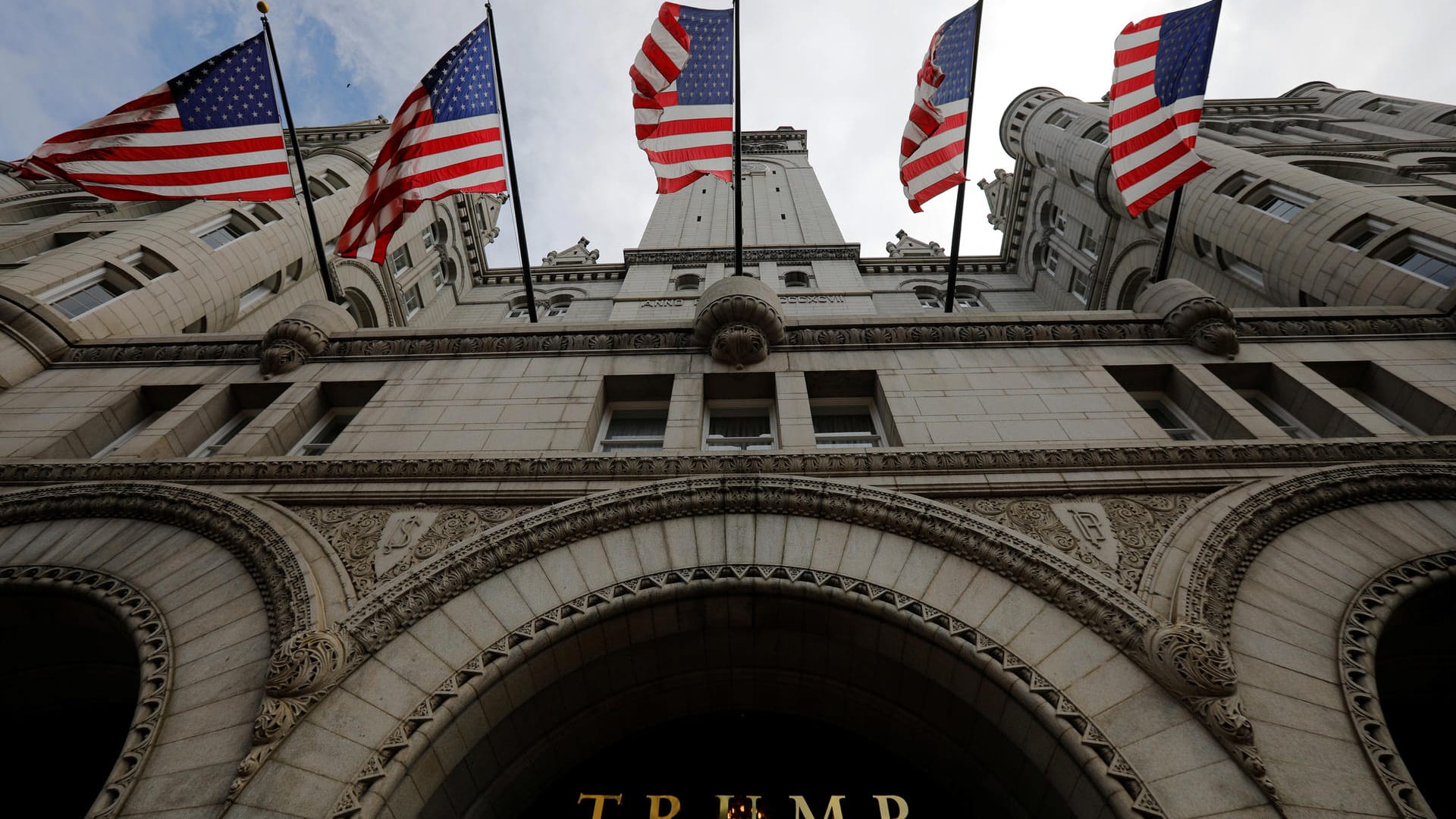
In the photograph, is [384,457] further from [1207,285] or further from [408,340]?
[1207,285]

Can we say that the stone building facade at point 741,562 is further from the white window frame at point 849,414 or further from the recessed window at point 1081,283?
the recessed window at point 1081,283

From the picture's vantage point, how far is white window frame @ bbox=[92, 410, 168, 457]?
1141 cm

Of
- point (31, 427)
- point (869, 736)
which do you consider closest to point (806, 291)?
point (869, 736)

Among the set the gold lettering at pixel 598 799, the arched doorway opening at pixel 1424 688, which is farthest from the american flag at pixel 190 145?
the arched doorway opening at pixel 1424 688

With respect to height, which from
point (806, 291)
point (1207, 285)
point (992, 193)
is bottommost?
point (1207, 285)

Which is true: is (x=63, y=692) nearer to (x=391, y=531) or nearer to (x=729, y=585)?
(x=391, y=531)

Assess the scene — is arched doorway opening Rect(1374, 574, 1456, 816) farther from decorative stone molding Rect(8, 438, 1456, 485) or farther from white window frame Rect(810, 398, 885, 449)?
white window frame Rect(810, 398, 885, 449)

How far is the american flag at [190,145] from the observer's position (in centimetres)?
1131

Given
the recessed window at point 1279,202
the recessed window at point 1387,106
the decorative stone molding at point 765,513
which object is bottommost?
the decorative stone molding at point 765,513

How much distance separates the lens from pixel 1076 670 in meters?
6.86

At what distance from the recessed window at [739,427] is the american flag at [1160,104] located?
771 centimetres

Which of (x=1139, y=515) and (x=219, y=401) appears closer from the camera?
(x=1139, y=515)

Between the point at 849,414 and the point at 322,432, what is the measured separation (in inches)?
362

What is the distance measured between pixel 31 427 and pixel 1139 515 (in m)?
16.4
